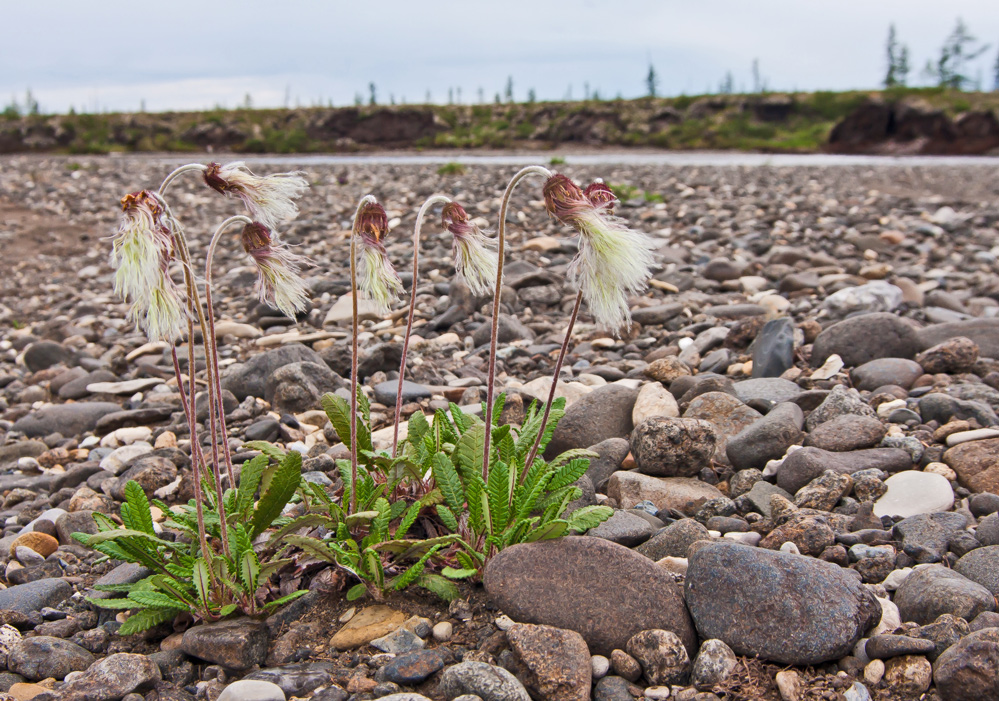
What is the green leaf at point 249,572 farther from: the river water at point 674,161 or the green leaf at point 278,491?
the river water at point 674,161

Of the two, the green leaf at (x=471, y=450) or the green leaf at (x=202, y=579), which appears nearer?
the green leaf at (x=202, y=579)

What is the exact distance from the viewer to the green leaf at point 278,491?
3.20 metres

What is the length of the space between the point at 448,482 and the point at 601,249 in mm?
1326

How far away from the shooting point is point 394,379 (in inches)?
234

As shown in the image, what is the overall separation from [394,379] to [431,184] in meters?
9.55

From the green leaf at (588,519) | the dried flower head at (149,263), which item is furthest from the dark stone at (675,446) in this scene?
the dried flower head at (149,263)

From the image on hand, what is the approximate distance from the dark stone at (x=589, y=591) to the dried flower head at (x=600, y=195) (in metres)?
1.38

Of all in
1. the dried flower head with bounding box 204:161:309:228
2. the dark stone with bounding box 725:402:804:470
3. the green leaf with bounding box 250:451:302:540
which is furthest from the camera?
the dark stone with bounding box 725:402:804:470

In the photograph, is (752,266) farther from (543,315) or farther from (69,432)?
(69,432)

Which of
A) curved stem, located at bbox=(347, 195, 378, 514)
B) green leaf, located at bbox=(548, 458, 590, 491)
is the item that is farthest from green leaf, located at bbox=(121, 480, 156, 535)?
green leaf, located at bbox=(548, 458, 590, 491)

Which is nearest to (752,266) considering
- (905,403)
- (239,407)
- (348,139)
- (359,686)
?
(905,403)

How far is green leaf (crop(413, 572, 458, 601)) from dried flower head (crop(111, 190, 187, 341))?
1.44 metres

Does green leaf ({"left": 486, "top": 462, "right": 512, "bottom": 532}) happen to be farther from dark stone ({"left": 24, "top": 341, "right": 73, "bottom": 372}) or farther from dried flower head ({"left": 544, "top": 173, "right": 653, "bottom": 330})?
dark stone ({"left": 24, "top": 341, "right": 73, "bottom": 372})

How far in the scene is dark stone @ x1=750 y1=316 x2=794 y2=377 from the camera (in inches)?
226
